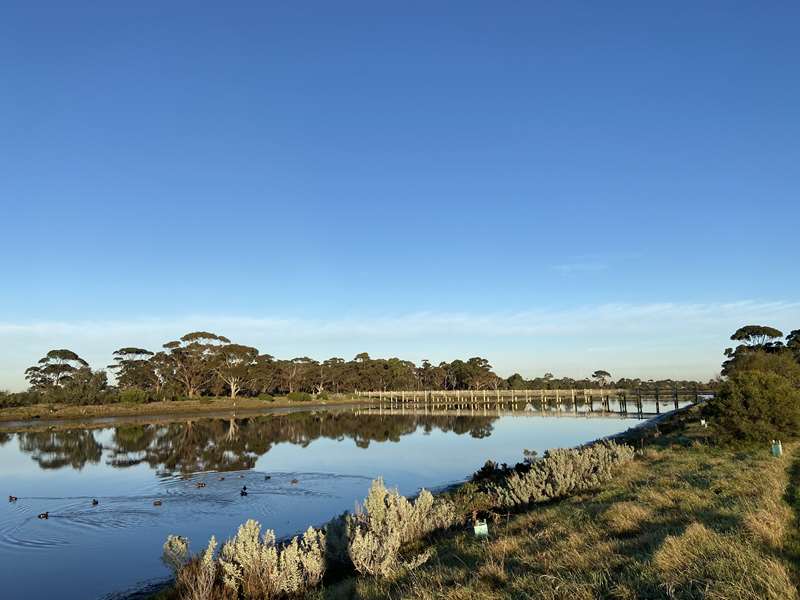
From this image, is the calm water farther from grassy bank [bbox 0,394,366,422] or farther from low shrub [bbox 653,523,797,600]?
grassy bank [bbox 0,394,366,422]

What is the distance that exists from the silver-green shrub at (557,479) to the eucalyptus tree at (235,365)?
238ft

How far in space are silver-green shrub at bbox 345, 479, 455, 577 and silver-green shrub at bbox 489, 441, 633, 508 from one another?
5.45ft

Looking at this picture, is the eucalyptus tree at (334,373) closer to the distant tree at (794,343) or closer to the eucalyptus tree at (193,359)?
the eucalyptus tree at (193,359)

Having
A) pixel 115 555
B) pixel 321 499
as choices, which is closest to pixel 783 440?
pixel 321 499

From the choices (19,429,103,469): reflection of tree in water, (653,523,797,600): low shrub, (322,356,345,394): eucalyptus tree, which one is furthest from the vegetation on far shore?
(322,356,345,394): eucalyptus tree

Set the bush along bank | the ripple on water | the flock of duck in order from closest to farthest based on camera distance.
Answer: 1. the bush along bank
2. the ripple on water
3. the flock of duck

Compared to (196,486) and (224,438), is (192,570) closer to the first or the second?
(196,486)

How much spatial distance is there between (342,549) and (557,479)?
19.5ft

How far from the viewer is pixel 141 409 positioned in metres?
60.6

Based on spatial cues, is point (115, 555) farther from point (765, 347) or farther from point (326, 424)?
point (765, 347)

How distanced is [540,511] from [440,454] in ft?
67.1

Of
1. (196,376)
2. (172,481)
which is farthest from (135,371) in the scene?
(172,481)

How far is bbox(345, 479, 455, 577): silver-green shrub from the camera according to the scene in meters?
8.24

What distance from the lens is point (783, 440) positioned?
17.7 m
